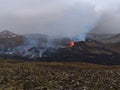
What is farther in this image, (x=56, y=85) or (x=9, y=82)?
(x=9, y=82)

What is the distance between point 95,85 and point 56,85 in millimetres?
4261

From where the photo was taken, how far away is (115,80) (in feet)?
113

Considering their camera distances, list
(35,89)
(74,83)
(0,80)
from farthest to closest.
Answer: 1. (0,80)
2. (74,83)
3. (35,89)

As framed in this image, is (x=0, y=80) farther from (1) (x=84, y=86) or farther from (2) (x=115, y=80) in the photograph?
(2) (x=115, y=80)

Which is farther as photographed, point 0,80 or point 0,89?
point 0,80

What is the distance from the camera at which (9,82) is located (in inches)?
1337

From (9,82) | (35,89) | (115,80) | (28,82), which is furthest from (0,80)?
(115,80)

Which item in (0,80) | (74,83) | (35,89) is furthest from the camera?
(0,80)

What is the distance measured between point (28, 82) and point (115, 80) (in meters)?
10.4

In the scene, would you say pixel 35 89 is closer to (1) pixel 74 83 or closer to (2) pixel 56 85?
(2) pixel 56 85

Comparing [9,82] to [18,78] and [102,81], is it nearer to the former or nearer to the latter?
[18,78]

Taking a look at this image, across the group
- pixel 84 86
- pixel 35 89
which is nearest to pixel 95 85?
pixel 84 86

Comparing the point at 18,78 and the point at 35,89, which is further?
the point at 18,78

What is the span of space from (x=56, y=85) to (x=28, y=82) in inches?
154
